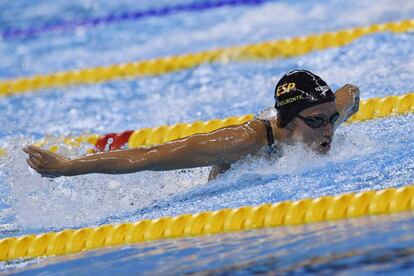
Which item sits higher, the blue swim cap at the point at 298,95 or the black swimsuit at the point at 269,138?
the blue swim cap at the point at 298,95

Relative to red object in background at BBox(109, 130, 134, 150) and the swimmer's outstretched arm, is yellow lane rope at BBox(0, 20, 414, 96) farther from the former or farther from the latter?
the swimmer's outstretched arm

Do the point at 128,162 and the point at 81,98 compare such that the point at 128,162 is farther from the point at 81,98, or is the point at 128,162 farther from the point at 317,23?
the point at 317,23

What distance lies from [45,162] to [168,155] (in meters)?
0.58

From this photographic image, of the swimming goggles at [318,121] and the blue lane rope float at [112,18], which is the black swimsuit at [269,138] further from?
the blue lane rope float at [112,18]

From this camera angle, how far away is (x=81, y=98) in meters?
7.55

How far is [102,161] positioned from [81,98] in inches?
135

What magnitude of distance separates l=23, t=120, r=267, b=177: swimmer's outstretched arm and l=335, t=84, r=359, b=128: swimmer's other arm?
0.56 metres

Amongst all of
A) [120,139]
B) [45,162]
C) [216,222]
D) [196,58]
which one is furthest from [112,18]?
[216,222]

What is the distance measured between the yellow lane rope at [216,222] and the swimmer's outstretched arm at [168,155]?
29cm

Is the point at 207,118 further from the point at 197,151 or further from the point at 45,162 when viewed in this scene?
the point at 45,162

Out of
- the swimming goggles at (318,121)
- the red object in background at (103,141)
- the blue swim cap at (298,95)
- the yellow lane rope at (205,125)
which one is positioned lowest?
the red object in background at (103,141)

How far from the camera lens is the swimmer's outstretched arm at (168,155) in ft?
13.5

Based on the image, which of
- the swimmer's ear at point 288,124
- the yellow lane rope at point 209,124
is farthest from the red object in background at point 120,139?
the swimmer's ear at point 288,124

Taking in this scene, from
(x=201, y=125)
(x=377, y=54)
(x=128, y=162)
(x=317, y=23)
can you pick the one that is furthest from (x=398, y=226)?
(x=317, y=23)
